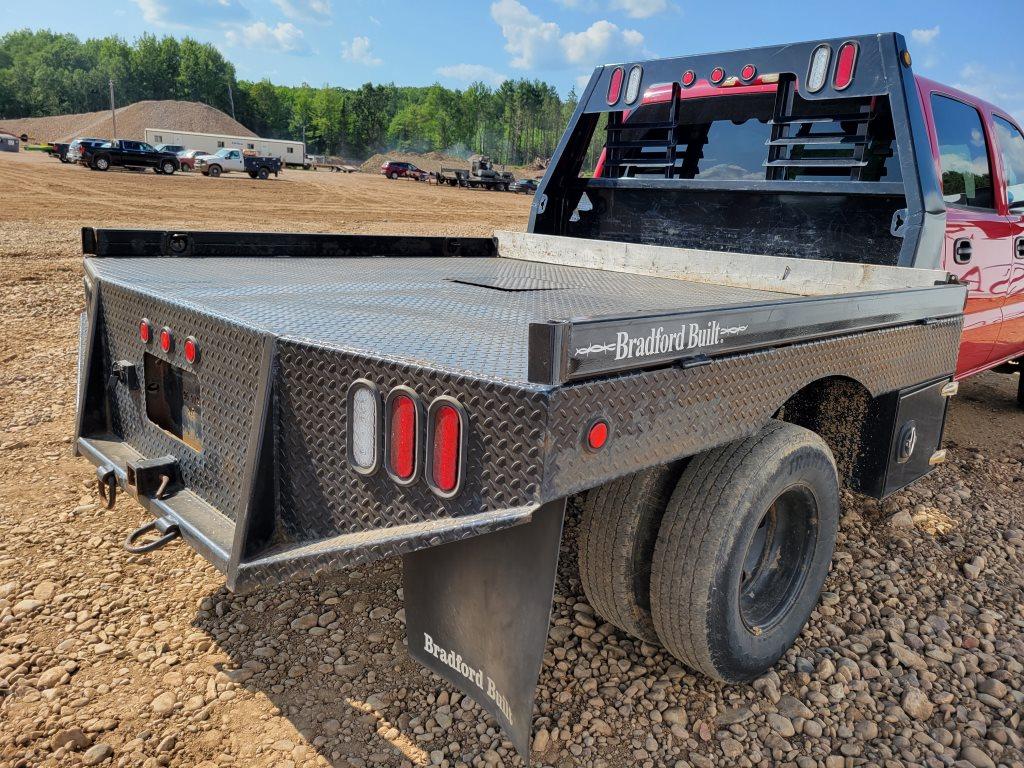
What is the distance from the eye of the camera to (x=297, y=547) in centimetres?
207

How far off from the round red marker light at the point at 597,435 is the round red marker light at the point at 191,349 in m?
1.28

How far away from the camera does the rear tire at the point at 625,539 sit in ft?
7.57

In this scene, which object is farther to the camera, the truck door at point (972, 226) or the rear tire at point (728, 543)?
the truck door at point (972, 226)

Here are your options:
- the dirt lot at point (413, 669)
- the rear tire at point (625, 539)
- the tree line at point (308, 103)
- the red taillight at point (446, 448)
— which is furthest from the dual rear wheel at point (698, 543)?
the tree line at point (308, 103)

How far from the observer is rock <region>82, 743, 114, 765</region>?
220cm

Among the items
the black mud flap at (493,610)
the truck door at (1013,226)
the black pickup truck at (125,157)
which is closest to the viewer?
the black mud flap at (493,610)

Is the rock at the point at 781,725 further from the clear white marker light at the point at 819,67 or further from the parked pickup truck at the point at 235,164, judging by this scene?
the parked pickup truck at the point at 235,164

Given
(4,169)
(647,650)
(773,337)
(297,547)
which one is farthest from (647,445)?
(4,169)

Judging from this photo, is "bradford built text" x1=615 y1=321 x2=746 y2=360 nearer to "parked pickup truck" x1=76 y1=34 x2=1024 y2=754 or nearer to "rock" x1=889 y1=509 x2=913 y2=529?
"parked pickup truck" x1=76 y1=34 x2=1024 y2=754

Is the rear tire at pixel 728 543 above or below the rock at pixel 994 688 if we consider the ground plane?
above

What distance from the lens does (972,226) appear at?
13.0ft

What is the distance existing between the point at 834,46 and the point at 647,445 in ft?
9.49

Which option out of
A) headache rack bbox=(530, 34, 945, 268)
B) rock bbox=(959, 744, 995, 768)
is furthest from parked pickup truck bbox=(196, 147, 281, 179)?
rock bbox=(959, 744, 995, 768)

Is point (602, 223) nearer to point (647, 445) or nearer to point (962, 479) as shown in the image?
point (962, 479)
